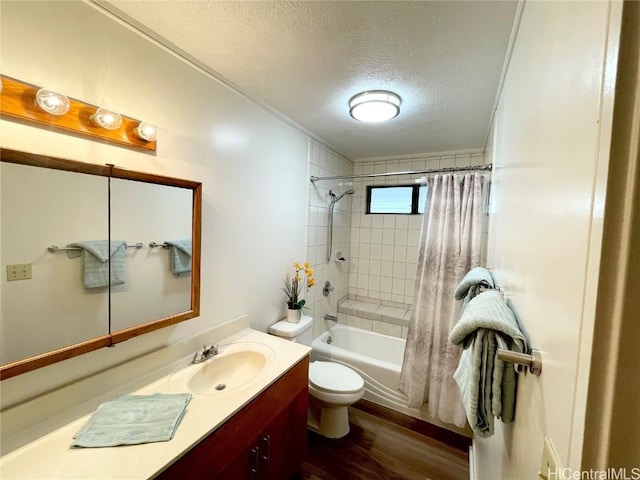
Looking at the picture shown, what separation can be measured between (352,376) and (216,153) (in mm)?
1901

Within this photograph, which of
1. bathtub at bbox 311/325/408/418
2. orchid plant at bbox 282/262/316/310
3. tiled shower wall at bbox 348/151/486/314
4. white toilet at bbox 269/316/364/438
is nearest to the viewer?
white toilet at bbox 269/316/364/438

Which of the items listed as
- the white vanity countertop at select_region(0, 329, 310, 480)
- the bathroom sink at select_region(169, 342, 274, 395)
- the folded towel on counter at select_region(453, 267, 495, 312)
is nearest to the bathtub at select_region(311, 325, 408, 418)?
the bathroom sink at select_region(169, 342, 274, 395)

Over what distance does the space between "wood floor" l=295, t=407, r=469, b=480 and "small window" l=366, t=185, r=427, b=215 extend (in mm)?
2163

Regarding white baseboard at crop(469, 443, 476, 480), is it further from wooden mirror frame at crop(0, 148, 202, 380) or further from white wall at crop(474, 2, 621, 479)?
wooden mirror frame at crop(0, 148, 202, 380)

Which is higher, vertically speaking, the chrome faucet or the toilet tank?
the chrome faucet

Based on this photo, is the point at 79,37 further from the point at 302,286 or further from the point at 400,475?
the point at 400,475

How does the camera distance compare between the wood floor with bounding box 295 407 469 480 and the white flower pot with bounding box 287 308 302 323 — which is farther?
the white flower pot with bounding box 287 308 302 323

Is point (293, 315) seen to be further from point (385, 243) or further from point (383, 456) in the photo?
point (385, 243)

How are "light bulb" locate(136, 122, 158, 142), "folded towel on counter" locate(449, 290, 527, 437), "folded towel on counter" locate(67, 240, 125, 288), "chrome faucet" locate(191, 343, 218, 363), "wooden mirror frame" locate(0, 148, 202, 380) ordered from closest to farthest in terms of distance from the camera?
"folded towel on counter" locate(449, 290, 527, 437) < "wooden mirror frame" locate(0, 148, 202, 380) < "folded towel on counter" locate(67, 240, 125, 288) < "light bulb" locate(136, 122, 158, 142) < "chrome faucet" locate(191, 343, 218, 363)

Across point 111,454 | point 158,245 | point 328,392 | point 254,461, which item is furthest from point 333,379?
point 158,245

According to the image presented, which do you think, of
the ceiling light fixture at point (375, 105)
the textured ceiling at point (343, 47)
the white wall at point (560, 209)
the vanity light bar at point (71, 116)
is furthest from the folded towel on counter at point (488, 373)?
the vanity light bar at point (71, 116)

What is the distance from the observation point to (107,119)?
3.34 feet

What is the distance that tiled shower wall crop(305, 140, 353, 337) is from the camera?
2.49 m

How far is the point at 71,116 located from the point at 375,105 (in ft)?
5.04
